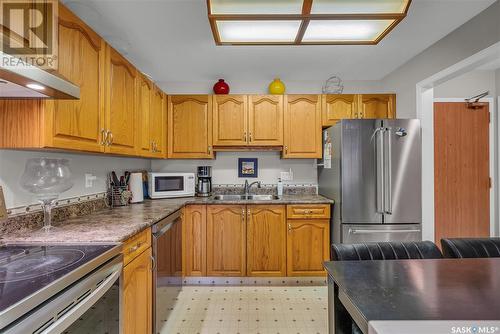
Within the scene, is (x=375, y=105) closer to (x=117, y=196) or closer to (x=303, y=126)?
(x=303, y=126)

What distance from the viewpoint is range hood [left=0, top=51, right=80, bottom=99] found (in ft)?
2.74

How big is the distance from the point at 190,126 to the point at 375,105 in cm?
222

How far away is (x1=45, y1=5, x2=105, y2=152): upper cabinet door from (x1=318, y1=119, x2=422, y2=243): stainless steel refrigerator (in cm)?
207

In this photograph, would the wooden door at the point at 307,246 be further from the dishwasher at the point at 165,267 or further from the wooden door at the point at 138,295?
the wooden door at the point at 138,295

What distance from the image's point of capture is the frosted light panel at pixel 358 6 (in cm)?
146

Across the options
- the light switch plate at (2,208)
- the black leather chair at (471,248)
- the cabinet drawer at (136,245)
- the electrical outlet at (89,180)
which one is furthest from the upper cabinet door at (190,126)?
the black leather chair at (471,248)

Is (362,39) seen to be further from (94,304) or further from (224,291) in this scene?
(224,291)

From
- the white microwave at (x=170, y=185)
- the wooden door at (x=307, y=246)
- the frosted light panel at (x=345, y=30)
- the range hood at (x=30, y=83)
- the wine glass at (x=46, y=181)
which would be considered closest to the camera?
the range hood at (x=30, y=83)

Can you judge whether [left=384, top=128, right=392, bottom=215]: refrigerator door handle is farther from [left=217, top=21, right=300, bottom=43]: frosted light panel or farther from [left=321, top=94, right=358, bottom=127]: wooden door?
[left=217, top=21, right=300, bottom=43]: frosted light panel

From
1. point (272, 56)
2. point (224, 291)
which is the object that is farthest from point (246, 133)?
point (224, 291)

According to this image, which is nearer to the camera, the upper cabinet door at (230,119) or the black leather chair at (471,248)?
the black leather chair at (471,248)

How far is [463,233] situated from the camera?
293cm

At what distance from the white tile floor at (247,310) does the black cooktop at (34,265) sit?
939 millimetres

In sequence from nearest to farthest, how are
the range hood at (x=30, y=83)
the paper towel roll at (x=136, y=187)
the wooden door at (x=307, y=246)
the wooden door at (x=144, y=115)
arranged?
the range hood at (x=30, y=83) → the wooden door at (x=144, y=115) → the paper towel roll at (x=136, y=187) → the wooden door at (x=307, y=246)
